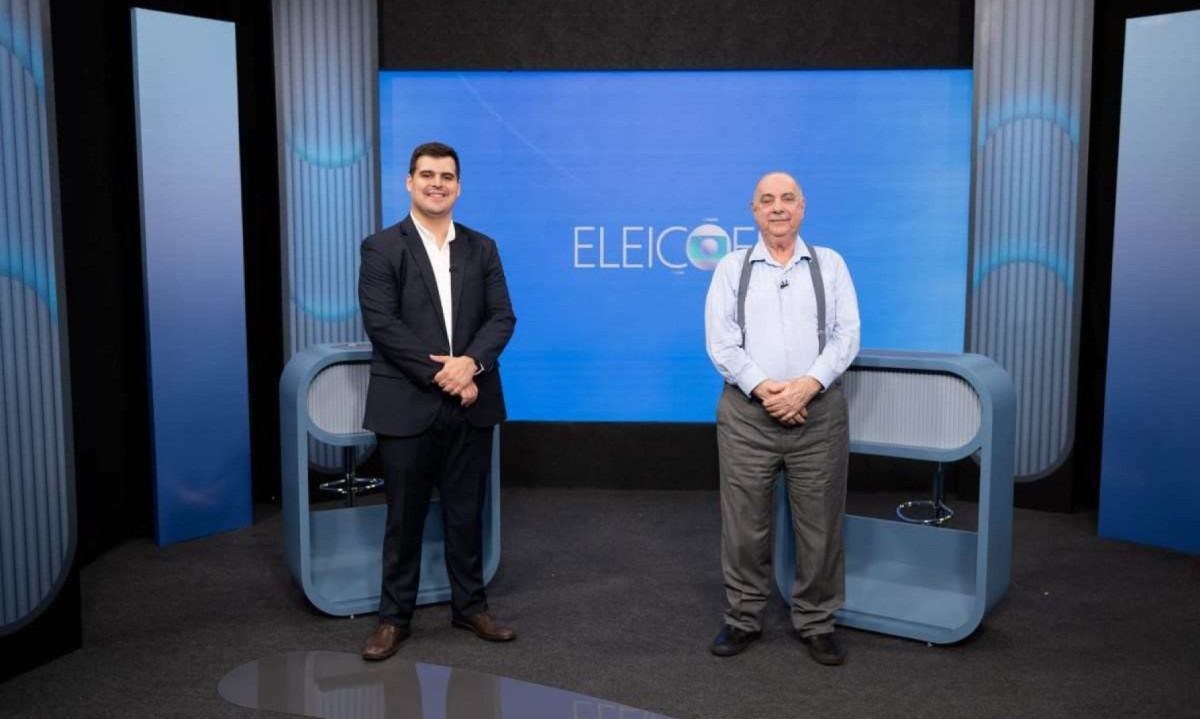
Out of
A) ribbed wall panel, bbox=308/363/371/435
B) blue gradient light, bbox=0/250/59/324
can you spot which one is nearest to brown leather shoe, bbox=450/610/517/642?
ribbed wall panel, bbox=308/363/371/435

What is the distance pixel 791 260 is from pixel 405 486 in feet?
4.97

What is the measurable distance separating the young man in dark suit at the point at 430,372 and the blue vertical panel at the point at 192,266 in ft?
6.10

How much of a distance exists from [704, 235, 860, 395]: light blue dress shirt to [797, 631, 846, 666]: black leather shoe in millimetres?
877

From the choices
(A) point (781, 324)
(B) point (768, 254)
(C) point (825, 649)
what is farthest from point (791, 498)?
(B) point (768, 254)

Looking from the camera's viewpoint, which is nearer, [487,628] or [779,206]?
[779,206]

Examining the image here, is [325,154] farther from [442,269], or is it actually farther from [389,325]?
[389,325]

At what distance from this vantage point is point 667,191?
19.8 feet

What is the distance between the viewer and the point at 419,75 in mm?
5984

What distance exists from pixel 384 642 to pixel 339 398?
0.95m

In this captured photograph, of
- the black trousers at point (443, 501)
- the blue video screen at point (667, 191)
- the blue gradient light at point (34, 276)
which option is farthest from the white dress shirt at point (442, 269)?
the blue video screen at point (667, 191)

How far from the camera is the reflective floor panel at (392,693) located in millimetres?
3201

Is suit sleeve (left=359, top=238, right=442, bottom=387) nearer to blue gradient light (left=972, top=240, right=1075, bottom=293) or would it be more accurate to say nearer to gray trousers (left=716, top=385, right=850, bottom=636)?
gray trousers (left=716, top=385, right=850, bottom=636)

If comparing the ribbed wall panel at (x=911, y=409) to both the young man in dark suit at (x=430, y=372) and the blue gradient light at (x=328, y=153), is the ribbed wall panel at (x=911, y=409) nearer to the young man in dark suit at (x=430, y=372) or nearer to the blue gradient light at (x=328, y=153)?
the young man in dark suit at (x=430, y=372)

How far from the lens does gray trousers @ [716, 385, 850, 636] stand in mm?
3592
